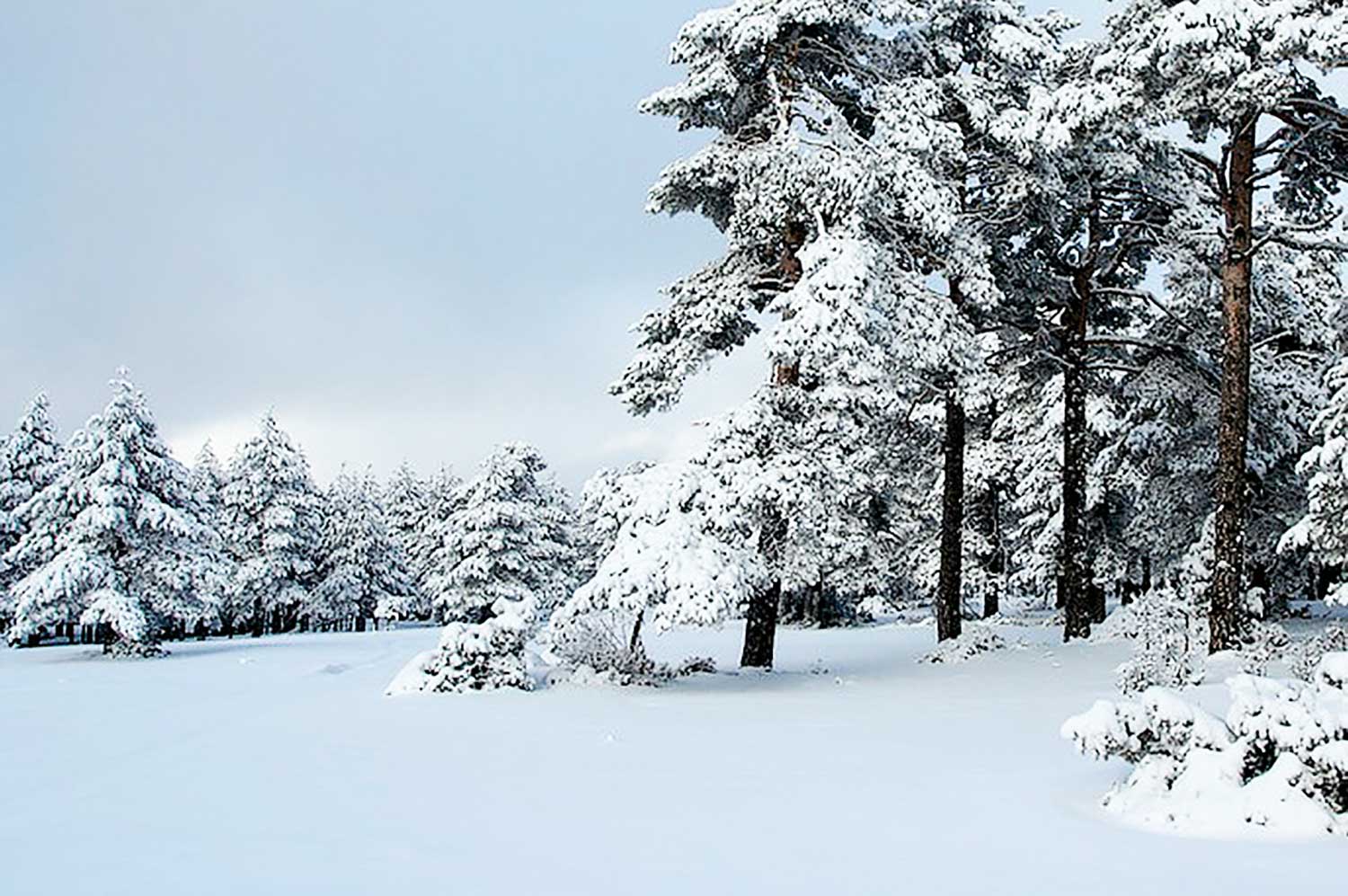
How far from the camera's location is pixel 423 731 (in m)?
10.4

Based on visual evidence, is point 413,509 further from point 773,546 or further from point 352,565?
point 773,546

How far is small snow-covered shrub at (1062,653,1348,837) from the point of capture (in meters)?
6.12

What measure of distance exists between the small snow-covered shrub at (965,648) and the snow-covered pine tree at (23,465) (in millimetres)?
33358

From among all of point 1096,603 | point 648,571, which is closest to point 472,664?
point 648,571

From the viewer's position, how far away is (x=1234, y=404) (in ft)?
45.3

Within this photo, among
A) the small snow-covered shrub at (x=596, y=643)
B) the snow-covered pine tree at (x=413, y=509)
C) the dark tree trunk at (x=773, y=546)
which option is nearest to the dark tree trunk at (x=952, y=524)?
the dark tree trunk at (x=773, y=546)

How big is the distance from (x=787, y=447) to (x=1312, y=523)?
286 inches

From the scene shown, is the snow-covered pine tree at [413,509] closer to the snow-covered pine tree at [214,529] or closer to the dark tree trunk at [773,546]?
the snow-covered pine tree at [214,529]

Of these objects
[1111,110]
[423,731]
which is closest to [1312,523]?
[1111,110]

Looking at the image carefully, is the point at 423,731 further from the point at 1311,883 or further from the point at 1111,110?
the point at 1111,110

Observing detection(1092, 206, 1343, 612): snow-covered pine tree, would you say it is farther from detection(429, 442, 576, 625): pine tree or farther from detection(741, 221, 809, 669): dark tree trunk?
detection(429, 442, 576, 625): pine tree

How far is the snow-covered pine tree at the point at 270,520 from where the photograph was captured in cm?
4478

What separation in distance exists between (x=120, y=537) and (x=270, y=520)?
651 inches

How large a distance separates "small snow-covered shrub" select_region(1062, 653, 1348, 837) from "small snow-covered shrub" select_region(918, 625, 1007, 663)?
10547 mm
